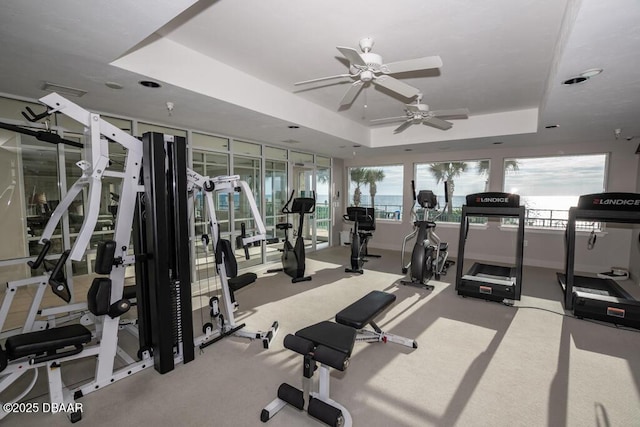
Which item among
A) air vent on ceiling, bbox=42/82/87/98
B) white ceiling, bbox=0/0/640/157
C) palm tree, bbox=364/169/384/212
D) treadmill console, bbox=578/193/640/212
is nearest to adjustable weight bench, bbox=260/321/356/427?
white ceiling, bbox=0/0/640/157

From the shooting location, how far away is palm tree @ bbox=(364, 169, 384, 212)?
7.94 m

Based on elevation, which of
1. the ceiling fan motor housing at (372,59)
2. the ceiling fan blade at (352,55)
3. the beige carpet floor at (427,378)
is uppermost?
the ceiling fan motor housing at (372,59)

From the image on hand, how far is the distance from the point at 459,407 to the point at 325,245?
5923mm

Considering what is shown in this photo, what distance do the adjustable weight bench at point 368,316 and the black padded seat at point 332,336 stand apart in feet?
0.69

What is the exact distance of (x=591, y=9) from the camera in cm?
159

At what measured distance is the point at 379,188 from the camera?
7.96 metres

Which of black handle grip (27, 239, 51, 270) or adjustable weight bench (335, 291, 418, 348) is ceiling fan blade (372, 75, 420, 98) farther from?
black handle grip (27, 239, 51, 270)

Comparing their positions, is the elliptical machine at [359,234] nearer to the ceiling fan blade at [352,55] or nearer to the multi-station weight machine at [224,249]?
the multi-station weight machine at [224,249]

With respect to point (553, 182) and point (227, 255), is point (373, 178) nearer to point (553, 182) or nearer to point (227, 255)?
point (553, 182)

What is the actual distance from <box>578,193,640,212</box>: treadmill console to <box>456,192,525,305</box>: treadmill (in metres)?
0.68

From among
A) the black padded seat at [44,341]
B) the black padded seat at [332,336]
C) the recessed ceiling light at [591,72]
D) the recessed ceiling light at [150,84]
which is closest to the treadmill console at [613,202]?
the recessed ceiling light at [591,72]

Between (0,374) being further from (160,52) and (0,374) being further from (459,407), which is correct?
(459,407)

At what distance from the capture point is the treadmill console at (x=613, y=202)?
338 cm

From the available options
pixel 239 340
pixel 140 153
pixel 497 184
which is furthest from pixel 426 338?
pixel 497 184
